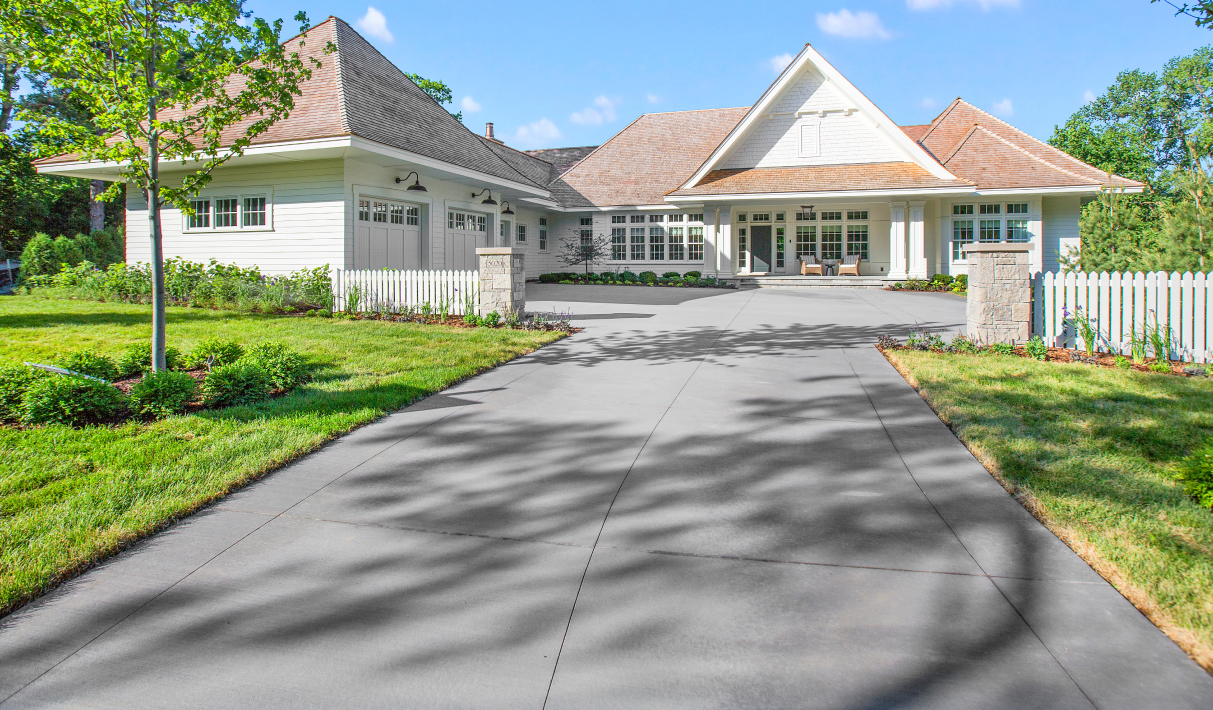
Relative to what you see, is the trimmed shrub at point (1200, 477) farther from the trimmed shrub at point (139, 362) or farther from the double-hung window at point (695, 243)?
the double-hung window at point (695, 243)

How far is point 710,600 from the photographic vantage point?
305cm

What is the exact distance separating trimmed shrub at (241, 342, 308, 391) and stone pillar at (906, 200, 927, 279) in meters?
19.8

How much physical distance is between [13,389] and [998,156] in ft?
85.7

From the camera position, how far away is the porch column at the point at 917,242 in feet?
72.8

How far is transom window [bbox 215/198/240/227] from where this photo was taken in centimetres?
1639

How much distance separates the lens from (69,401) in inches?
220

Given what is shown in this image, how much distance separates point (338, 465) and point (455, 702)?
9.25 ft

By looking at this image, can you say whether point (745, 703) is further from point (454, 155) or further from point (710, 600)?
point (454, 155)

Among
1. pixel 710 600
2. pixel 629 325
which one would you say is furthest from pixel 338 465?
pixel 629 325

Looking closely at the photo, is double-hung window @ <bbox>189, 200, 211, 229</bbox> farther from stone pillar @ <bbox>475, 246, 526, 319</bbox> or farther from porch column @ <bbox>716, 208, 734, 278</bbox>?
porch column @ <bbox>716, 208, 734, 278</bbox>

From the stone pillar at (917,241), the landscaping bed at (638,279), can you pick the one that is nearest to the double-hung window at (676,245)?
the landscaping bed at (638,279)

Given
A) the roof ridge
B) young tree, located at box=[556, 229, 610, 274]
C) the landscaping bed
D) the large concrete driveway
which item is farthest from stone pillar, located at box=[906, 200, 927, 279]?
the large concrete driveway

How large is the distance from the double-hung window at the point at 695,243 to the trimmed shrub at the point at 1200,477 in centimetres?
2295

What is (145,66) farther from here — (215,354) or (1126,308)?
(1126,308)
